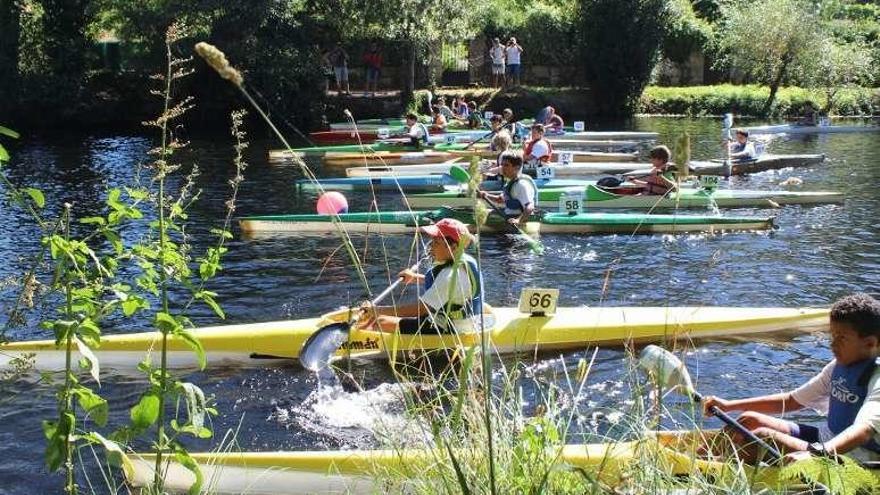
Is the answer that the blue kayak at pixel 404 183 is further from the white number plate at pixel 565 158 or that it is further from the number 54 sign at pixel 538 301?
the number 54 sign at pixel 538 301

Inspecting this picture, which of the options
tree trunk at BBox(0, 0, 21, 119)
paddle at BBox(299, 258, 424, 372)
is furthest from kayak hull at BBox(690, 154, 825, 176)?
tree trunk at BBox(0, 0, 21, 119)

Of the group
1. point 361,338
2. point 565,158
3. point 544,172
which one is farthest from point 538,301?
point 565,158

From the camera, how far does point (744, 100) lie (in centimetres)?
3419

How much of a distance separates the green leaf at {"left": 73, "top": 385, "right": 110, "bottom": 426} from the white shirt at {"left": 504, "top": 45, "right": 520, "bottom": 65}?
31638 millimetres

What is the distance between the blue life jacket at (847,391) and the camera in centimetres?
459

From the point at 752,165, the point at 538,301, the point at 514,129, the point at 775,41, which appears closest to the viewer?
the point at 538,301

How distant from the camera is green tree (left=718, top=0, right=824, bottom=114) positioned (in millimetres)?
31922

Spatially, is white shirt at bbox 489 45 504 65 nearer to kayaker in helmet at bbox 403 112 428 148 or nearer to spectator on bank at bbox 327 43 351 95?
spectator on bank at bbox 327 43 351 95

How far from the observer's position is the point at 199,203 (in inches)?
659

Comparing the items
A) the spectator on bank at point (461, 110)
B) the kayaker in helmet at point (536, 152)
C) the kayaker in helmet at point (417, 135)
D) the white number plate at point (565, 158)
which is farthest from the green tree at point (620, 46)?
the kayaker in helmet at point (536, 152)

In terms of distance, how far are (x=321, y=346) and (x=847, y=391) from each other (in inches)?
150

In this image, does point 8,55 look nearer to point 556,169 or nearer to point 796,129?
point 556,169

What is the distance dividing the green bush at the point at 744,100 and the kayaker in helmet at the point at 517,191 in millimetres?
24059

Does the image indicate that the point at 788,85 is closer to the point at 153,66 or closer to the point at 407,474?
the point at 153,66
